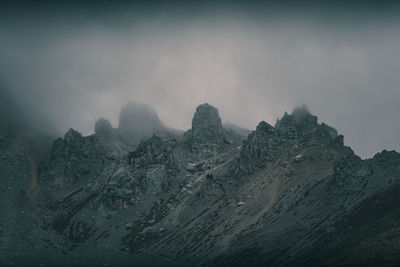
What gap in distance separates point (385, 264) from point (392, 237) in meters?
28.9

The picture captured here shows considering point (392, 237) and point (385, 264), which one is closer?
point (385, 264)

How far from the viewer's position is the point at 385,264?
17462cm

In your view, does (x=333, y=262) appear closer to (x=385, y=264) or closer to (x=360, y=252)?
(x=360, y=252)

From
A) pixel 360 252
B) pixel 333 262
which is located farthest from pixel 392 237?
pixel 333 262

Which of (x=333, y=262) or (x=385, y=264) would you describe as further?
(x=333, y=262)

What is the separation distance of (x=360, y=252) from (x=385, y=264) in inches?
857

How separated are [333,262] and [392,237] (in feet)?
106

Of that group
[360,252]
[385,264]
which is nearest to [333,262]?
[360,252]

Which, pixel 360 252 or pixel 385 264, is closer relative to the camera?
pixel 385 264

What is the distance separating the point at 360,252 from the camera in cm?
19625

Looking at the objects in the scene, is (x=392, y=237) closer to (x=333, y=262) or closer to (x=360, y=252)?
(x=360, y=252)

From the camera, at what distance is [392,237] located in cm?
19875

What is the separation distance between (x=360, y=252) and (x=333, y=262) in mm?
14061
